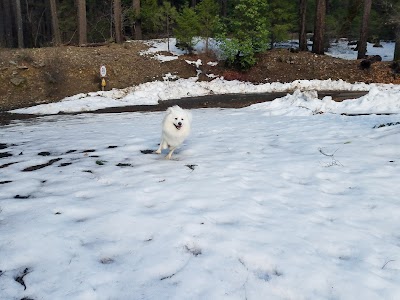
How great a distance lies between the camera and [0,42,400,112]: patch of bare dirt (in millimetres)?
18072

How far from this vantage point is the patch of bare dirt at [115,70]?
18072 millimetres

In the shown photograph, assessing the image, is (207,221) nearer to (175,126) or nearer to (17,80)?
(175,126)

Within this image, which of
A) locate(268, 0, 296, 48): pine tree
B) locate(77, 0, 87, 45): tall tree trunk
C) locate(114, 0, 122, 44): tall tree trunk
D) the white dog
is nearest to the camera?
the white dog

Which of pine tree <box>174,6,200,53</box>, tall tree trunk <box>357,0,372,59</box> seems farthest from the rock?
tall tree trunk <box>357,0,372,59</box>

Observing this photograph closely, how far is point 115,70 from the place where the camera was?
2125cm

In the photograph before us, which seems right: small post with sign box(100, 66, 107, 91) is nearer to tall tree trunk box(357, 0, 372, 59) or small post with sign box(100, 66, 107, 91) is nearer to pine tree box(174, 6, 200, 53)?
pine tree box(174, 6, 200, 53)

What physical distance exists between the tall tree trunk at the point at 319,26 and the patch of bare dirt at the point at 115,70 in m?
1.28

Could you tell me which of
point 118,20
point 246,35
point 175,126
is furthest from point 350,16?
point 175,126

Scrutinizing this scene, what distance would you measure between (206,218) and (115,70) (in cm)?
1927

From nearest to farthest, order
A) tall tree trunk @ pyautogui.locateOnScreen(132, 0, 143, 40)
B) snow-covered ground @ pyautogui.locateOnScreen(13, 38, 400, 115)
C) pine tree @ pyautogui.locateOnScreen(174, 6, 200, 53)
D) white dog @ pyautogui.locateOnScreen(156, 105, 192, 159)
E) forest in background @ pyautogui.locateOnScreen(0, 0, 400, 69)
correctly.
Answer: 1. white dog @ pyautogui.locateOnScreen(156, 105, 192, 159)
2. snow-covered ground @ pyautogui.locateOnScreen(13, 38, 400, 115)
3. forest in background @ pyautogui.locateOnScreen(0, 0, 400, 69)
4. pine tree @ pyautogui.locateOnScreen(174, 6, 200, 53)
5. tall tree trunk @ pyautogui.locateOnScreen(132, 0, 143, 40)

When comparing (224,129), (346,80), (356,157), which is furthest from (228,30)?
(356,157)

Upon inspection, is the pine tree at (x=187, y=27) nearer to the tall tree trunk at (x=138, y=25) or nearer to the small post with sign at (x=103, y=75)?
the tall tree trunk at (x=138, y=25)

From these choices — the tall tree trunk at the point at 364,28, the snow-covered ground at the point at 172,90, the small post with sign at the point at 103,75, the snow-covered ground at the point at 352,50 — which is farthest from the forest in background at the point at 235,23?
the small post with sign at the point at 103,75

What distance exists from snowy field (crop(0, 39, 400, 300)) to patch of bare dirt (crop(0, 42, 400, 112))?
38.3 ft
